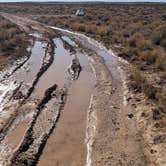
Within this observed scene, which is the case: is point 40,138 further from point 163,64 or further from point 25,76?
point 163,64

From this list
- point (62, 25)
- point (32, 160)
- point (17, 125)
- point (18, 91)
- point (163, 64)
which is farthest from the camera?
point (62, 25)

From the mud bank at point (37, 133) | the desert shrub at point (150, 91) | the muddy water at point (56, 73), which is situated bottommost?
the muddy water at point (56, 73)

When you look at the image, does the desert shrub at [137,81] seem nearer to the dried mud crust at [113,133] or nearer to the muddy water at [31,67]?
the dried mud crust at [113,133]

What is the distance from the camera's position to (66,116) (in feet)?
59.3

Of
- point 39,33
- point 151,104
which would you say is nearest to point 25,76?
point 151,104

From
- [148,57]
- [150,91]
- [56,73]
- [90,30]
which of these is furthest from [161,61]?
[90,30]

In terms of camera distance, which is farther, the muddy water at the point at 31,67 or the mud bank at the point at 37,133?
the muddy water at the point at 31,67

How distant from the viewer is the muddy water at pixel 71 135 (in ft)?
46.0

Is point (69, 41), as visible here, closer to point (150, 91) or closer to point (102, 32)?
point (102, 32)

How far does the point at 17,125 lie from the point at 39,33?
97.2ft

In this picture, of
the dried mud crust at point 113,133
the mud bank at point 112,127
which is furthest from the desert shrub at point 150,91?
the dried mud crust at point 113,133

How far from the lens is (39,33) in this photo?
148ft

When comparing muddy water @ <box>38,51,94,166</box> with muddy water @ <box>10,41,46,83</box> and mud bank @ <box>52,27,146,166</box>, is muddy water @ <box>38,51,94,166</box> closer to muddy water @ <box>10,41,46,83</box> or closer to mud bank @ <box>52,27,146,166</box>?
mud bank @ <box>52,27,146,166</box>

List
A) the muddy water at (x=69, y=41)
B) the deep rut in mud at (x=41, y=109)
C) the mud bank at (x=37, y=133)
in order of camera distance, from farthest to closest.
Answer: the muddy water at (x=69, y=41) < the deep rut in mud at (x=41, y=109) < the mud bank at (x=37, y=133)
